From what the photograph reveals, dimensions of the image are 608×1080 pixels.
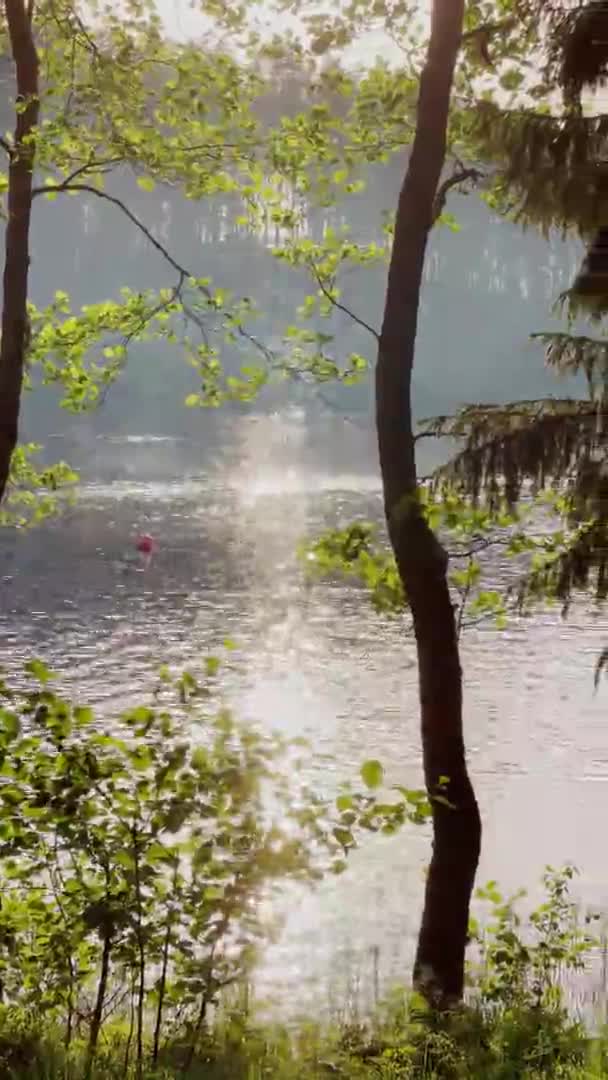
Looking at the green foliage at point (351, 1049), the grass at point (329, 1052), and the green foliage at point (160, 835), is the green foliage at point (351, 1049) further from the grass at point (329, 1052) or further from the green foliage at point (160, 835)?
the green foliage at point (160, 835)

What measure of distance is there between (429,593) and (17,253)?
342 centimetres

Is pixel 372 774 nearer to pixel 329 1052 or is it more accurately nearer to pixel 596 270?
pixel 329 1052

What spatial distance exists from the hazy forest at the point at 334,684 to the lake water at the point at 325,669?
9 cm

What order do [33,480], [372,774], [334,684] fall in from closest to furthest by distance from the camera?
[372,774] → [33,480] → [334,684]

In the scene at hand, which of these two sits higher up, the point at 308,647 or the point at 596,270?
the point at 596,270

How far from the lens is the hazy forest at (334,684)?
4852 mm

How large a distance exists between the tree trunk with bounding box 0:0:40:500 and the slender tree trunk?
2.36m

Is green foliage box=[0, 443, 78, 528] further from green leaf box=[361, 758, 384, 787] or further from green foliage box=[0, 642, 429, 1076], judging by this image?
green leaf box=[361, 758, 384, 787]

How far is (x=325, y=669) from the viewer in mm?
21719

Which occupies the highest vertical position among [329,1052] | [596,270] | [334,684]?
[596,270]

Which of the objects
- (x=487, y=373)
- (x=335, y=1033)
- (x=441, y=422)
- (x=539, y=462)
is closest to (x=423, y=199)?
(x=441, y=422)

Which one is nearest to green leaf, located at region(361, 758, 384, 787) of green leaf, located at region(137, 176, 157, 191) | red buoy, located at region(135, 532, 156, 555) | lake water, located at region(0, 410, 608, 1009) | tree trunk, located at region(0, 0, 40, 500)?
lake water, located at region(0, 410, 608, 1009)

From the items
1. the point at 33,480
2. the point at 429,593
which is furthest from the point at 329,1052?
the point at 33,480

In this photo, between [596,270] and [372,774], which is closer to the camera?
[596,270]
